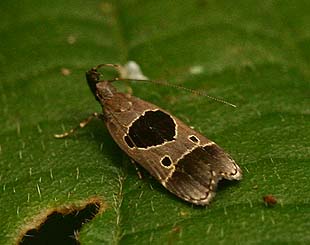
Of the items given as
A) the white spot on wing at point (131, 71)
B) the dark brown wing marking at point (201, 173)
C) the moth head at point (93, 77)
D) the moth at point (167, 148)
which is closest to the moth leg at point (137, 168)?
the moth at point (167, 148)

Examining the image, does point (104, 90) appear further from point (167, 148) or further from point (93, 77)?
point (167, 148)

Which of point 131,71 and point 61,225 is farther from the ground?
point 131,71

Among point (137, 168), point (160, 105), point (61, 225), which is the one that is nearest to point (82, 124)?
point (160, 105)

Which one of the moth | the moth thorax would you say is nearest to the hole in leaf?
the moth

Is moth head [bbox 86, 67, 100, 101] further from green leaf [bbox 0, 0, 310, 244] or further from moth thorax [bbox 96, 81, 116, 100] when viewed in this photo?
green leaf [bbox 0, 0, 310, 244]

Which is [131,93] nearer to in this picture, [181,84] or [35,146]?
[181,84]

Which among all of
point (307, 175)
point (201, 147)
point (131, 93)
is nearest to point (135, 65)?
point (131, 93)
